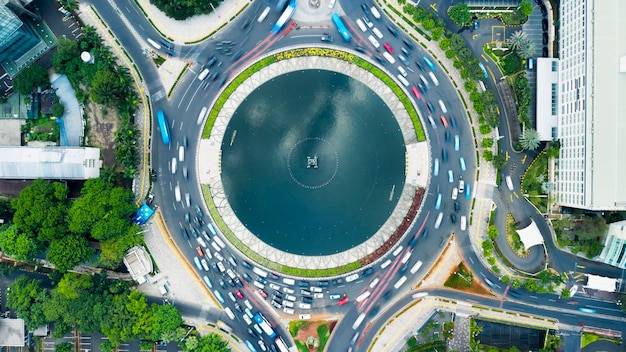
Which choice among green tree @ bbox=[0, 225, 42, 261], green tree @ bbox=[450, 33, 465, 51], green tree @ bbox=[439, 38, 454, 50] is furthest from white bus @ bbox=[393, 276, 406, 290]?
green tree @ bbox=[0, 225, 42, 261]

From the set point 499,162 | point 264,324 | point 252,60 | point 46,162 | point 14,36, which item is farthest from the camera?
point 252,60

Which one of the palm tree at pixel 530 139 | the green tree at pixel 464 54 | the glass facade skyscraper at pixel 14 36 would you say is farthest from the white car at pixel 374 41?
the glass facade skyscraper at pixel 14 36

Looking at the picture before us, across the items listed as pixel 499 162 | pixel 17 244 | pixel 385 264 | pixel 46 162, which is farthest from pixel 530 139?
pixel 17 244

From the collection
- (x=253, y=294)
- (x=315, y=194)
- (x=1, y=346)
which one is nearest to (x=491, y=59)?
(x=315, y=194)

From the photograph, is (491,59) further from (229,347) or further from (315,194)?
(229,347)

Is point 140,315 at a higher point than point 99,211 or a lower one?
lower

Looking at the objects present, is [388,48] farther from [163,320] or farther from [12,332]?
[12,332]
